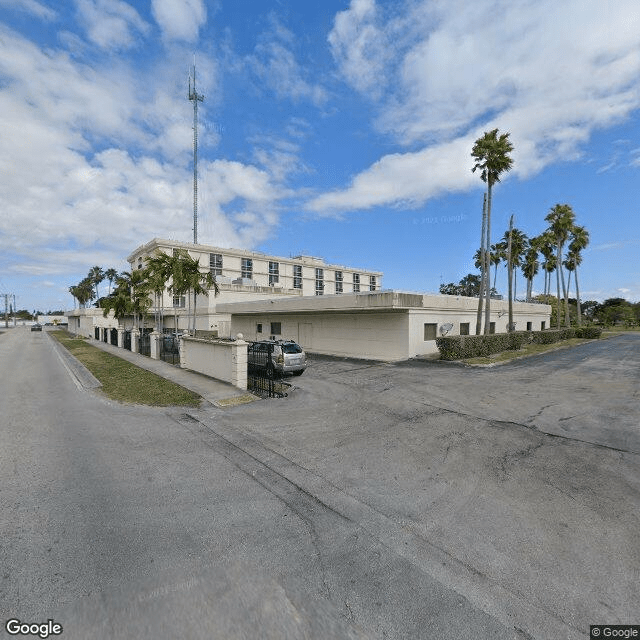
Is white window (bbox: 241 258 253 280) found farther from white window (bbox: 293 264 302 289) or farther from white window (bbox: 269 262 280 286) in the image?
white window (bbox: 293 264 302 289)

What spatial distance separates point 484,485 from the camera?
542 cm

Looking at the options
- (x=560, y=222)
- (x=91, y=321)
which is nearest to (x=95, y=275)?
(x=91, y=321)

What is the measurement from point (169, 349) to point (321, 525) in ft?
70.0

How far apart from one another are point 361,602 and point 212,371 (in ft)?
42.7

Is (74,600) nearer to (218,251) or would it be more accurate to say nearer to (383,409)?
(383,409)

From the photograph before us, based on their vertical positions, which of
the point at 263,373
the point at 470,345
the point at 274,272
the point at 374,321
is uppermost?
the point at 274,272

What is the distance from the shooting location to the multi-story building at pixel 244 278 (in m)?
39.8

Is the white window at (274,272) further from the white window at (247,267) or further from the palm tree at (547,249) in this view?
the palm tree at (547,249)

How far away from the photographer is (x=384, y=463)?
20.6 ft

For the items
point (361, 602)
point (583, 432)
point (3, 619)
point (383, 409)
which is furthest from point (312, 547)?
point (583, 432)

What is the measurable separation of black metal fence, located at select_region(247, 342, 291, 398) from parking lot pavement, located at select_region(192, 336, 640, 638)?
5.01 ft

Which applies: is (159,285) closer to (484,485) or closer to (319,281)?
(484,485)

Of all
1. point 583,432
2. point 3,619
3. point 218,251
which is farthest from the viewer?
point 218,251

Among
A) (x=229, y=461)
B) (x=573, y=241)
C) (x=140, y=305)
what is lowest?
(x=229, y=461)
